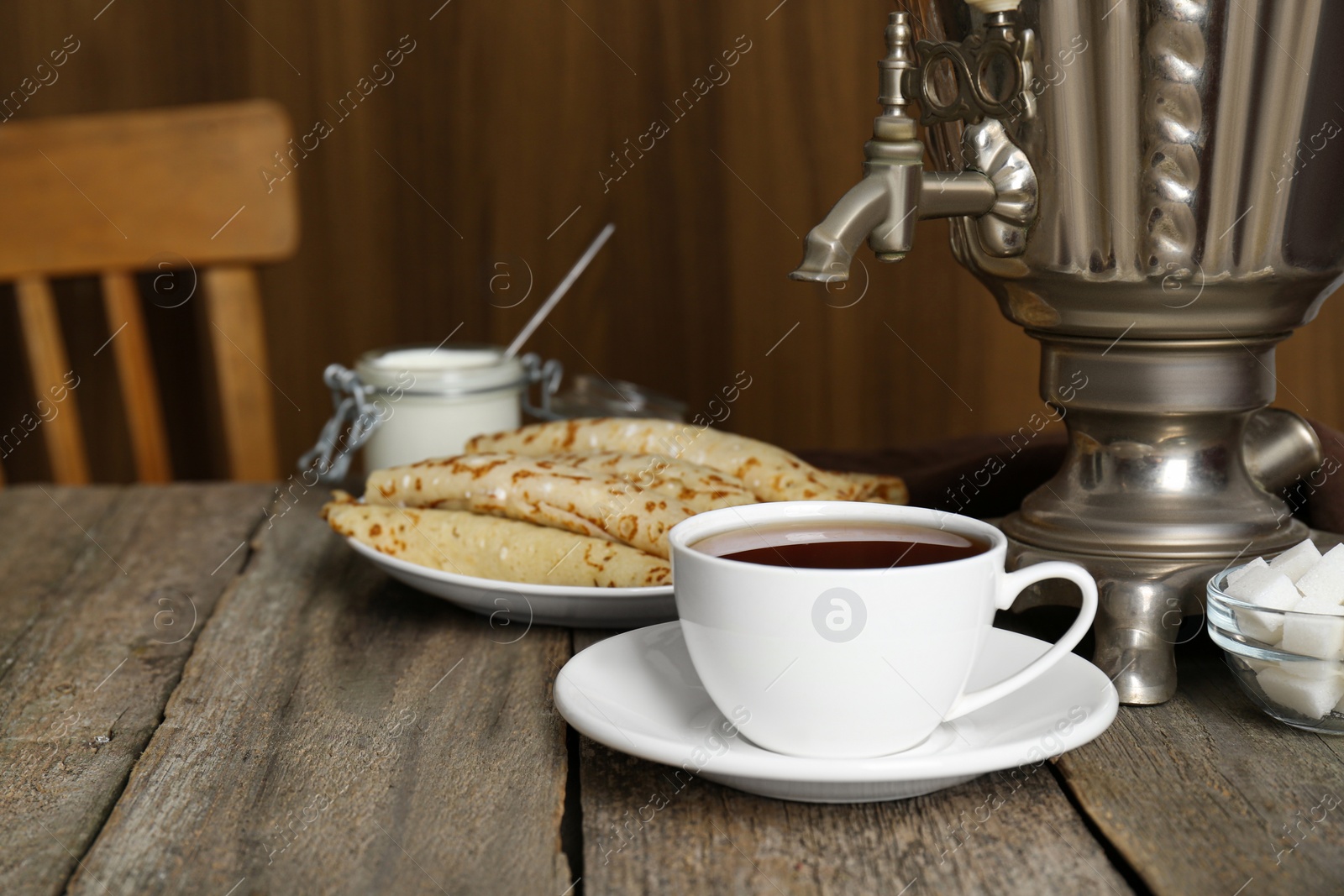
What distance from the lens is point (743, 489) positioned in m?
0.76

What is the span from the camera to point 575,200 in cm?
195

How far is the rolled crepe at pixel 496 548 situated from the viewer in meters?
0.68

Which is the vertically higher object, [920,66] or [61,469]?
[920,66]

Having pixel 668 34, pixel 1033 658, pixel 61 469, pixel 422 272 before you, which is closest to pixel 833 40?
pixel 668 34

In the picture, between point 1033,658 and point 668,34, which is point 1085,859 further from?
point 668,34

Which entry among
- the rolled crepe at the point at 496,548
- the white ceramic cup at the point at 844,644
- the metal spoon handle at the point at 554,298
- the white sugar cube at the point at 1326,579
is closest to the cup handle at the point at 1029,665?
the white ceramic cup at the point at 844,644

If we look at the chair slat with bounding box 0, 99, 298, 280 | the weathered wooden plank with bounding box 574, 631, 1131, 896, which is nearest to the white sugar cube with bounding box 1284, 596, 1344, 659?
the weathered wooden plank with bounding box 574, 631, 1131, 896

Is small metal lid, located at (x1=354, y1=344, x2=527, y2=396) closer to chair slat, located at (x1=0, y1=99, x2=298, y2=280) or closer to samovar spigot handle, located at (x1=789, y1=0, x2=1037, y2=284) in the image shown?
chair slat, located at (x1=0, y1=99, x2=298, y2=280)

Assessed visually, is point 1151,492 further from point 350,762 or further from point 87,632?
point 87,632

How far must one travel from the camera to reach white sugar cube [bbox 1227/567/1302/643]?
50 cm

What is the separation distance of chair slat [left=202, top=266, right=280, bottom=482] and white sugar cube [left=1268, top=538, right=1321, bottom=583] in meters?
1.06

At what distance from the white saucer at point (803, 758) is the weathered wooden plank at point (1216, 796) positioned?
3 cm

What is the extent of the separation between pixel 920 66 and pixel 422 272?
4.91 ft

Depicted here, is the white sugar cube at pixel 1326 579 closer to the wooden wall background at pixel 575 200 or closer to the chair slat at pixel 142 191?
the chair slat at pixel 142 191
